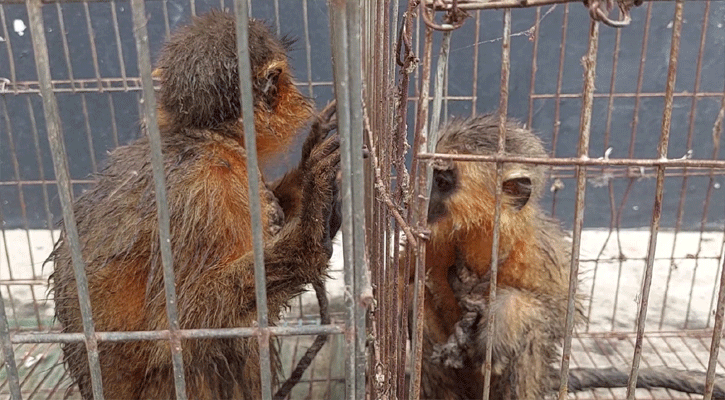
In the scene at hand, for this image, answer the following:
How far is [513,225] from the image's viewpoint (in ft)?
9.21

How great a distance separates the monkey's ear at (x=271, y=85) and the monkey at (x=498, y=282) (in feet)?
2.38

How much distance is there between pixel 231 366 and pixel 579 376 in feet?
5.53

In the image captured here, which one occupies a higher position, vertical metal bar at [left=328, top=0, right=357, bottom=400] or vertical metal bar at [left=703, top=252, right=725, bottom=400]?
vertical metal bar at [left=328, top=0, right=357, bottom=400]

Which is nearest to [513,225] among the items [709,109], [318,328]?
[318,328]

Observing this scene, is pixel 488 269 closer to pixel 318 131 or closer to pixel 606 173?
pixel 318 131

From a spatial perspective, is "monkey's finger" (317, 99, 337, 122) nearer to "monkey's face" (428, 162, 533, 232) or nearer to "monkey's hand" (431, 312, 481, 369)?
"monkey's face" (428, 162, 533, 232)

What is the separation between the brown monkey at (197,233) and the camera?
2316mm

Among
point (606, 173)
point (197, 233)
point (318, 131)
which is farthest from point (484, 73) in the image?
point (197, 233)

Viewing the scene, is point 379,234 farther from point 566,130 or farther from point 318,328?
point 566,130

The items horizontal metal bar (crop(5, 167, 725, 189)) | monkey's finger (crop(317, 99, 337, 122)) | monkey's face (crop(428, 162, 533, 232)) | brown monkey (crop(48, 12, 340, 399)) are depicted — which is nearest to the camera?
brown monkey (crop(48, 12, 340, 399))

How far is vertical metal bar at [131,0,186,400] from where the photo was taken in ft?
3.99

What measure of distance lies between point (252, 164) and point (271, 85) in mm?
1368

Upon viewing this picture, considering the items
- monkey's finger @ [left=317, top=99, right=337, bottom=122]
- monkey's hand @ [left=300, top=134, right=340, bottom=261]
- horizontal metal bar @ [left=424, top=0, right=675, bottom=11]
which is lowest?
monkey's hand @ [left=300, top=134, right=340, bottom=261]

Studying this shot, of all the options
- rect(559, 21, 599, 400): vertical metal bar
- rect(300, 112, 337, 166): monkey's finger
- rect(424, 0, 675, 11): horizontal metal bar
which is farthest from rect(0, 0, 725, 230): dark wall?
rect(424, 0, 675, 11): horizontal metal bar
